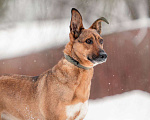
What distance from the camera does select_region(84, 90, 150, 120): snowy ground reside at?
552 cm

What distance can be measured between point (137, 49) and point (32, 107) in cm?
481

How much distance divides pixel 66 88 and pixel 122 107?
3.74 metres

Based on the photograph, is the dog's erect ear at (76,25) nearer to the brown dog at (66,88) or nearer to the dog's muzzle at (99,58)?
the brown dog at (66,88)

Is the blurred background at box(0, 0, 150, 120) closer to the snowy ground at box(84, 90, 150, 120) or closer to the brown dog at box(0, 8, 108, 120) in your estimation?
the snowy ground at box(84, 90, 150, 120)

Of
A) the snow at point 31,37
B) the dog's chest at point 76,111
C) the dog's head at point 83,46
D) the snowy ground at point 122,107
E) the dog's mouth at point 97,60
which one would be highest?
the dog's head at point 83,46

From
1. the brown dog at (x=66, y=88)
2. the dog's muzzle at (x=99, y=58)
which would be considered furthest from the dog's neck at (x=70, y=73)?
the dog's muzzle at (x=99, y=58)

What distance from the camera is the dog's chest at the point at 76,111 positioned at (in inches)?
110

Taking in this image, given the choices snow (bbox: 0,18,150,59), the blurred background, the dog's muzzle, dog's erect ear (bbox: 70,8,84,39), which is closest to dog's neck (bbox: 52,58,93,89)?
the dog's muzzle

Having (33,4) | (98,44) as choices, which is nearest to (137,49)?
→ (33,4)

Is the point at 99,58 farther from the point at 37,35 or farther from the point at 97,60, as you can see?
the point at 37,35

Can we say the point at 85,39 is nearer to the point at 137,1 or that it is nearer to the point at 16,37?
the point at 16,37

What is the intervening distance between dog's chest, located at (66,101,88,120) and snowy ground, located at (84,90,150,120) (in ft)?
8.65

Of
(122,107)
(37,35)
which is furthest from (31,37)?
(122,107)

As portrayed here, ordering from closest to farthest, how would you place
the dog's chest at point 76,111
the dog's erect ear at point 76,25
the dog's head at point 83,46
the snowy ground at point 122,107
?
the dog's chest at point 76,111, the dog's head at point 83,46, the dog's erect ear at point 76,25, the snowy ground at point 122,107
